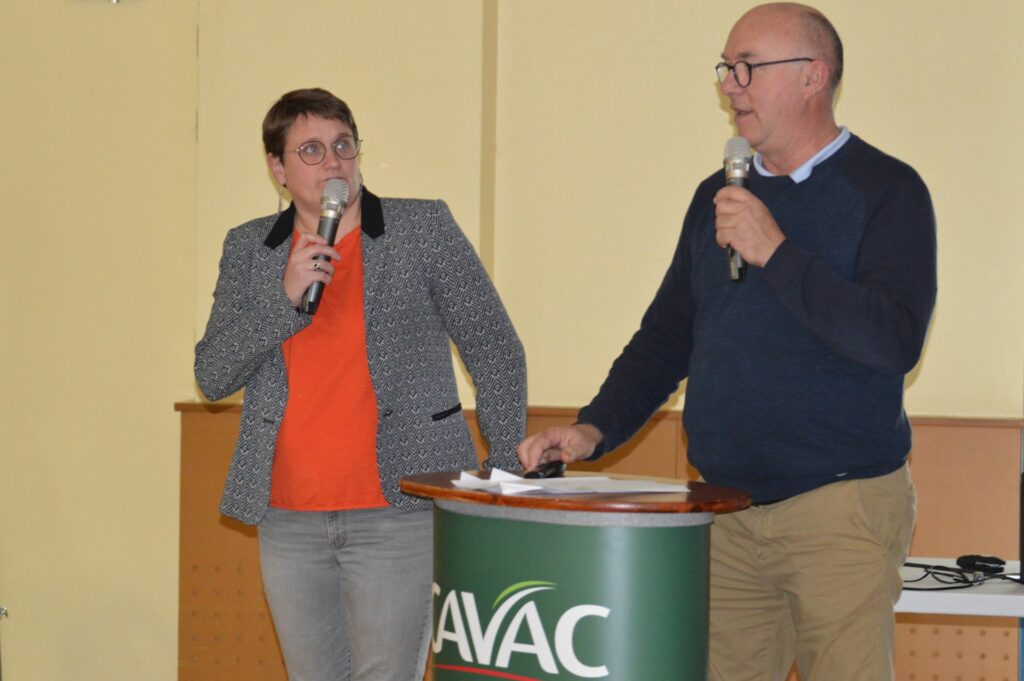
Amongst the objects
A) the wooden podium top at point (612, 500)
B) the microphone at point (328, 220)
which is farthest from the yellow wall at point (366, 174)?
the wooden podium top at point (612, 500)

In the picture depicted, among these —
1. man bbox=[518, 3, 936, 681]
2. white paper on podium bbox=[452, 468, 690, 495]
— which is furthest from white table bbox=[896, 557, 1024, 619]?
white paper on podium bbox=[452, 468, 690, 495]

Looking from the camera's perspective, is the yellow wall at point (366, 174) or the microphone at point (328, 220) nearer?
the microphone at point (328, 220)

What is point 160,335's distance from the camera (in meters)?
4.13

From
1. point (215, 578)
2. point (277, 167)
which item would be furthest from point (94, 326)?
point (277, 167)

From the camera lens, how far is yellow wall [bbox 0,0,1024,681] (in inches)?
151

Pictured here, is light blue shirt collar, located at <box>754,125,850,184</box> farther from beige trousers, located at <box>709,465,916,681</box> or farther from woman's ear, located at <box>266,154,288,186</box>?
woman's ear, located at <box>266,154,288,186</box>

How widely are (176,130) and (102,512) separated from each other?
136 centimetres

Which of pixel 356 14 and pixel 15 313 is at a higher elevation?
pixel 356 14

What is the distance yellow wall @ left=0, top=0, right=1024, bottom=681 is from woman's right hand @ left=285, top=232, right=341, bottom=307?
1.59 meters

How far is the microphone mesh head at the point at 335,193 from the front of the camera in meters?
2.40

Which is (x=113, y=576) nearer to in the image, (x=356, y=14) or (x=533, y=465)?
(x=356, y=14)

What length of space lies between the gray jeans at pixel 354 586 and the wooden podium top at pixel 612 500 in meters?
0.47

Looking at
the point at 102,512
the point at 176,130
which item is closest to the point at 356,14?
the point at 176,130

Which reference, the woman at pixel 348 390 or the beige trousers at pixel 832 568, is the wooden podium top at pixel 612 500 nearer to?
the beige trousers at pixel 832 568
